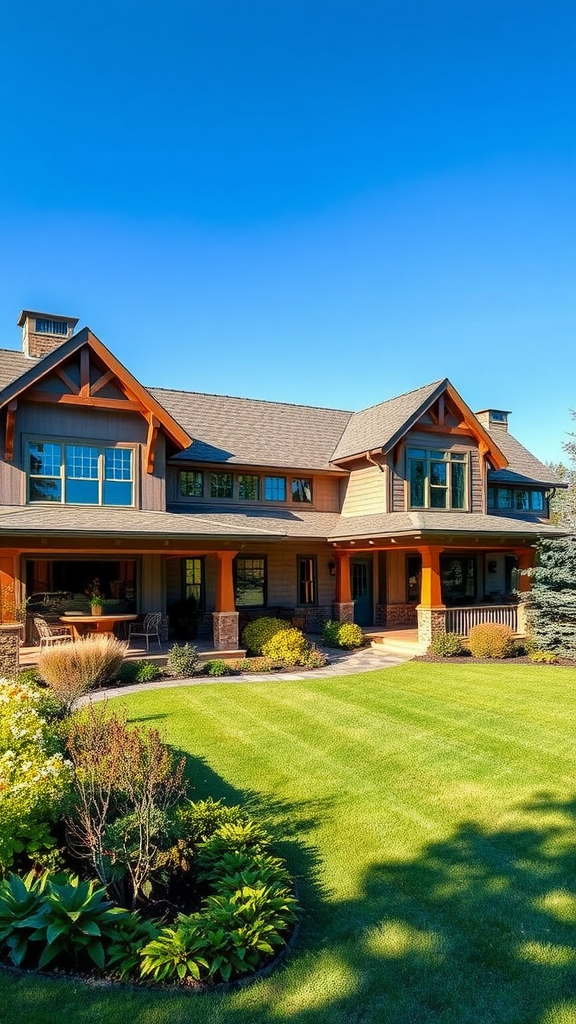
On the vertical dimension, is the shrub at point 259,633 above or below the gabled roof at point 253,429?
below

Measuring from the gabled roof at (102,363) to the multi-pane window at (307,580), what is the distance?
6484 mm

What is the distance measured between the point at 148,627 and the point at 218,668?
2547mm

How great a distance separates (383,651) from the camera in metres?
17.6

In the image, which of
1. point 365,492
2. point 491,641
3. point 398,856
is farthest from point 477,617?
point 398,856

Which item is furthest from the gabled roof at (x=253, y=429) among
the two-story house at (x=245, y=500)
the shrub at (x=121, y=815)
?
the shrub at (x=121, y=815)

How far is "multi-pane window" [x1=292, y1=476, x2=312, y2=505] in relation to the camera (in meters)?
20.8

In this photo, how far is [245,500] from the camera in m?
19.9

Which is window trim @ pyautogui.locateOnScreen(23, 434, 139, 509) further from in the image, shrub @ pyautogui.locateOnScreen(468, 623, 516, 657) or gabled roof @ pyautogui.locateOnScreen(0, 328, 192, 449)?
shrub @ pyautogui.locateOnScreen(468, 623, 516, 657)

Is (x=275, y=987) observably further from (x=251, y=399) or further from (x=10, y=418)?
(x=251, y=399)

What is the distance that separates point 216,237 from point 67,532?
8.21 m

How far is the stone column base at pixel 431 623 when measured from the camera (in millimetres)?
16844

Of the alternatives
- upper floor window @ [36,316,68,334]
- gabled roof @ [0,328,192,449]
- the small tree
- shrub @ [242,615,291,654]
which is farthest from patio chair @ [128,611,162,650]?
the small tree

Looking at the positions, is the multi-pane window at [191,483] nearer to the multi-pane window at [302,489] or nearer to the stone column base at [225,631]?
the multi-pane window at [302,489]

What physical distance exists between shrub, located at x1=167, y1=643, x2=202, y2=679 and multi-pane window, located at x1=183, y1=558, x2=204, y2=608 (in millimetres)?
4696
